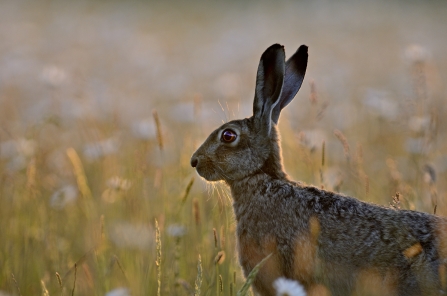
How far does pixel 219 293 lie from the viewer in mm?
3504

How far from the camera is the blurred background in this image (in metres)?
4.70

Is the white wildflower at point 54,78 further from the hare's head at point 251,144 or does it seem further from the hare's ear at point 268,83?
the hare's ear at point 268,83

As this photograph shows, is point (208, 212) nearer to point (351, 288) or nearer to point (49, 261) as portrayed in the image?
point (49, 261)

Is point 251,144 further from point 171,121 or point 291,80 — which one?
point 171,121

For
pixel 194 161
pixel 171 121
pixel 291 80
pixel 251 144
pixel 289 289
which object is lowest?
pixel 289 289

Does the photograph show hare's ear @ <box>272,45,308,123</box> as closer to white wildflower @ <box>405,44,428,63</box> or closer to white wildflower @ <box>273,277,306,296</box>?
white wildflower @ <box>273,277,306,296</box>

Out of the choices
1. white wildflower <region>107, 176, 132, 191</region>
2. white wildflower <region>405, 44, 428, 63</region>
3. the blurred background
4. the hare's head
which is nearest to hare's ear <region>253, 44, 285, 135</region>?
the hare's head

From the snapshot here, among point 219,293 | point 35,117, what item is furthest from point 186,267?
point 35,117

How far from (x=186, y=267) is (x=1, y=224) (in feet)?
5.18

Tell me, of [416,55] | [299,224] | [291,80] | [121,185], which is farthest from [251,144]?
[416,55]

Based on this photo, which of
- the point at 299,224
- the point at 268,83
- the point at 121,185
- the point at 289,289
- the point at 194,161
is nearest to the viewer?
the point at 289,289

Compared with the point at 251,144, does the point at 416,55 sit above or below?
above

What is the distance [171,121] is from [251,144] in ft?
19.2

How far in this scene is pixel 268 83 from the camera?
4.34 metres
